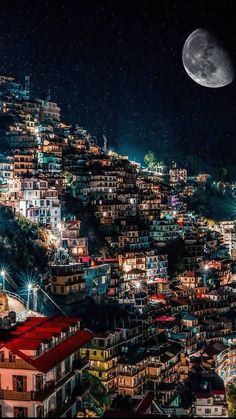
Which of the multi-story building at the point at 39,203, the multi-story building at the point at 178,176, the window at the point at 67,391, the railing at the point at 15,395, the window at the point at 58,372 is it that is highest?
the multi-story building at the point at 178,176

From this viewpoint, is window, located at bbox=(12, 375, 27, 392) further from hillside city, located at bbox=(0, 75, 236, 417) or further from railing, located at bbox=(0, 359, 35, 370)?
railing, located at bbox=(0, 359, 35, 370)

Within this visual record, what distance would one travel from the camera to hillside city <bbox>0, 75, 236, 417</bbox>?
55.5 feet

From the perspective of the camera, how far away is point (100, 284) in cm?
4372

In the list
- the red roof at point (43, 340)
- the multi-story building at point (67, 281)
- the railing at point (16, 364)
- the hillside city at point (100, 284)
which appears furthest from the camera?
the multi-story building at point (67, 281)

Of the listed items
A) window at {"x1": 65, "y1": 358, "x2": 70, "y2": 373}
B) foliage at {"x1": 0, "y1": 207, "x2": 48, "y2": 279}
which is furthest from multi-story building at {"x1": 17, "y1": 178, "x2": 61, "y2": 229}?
window at {"x1": 65, "y1": 358, "x2": 70, "y2": 373}

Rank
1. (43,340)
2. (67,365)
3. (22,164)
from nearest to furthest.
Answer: (43,340), (67,365), (22,164)

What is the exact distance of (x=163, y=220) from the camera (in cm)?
6203

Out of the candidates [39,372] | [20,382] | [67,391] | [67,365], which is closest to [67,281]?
[67,365]

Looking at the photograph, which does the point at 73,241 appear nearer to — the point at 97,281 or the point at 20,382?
the point at 97,281

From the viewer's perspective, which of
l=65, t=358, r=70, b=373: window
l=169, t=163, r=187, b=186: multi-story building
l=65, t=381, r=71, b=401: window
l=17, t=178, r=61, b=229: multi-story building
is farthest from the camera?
l=169, t=163, r=187, b=186: multi-story building

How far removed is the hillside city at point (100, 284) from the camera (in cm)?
1691

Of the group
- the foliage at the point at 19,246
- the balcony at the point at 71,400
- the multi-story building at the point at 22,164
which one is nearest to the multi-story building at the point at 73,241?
the foliage at the point at 19,246

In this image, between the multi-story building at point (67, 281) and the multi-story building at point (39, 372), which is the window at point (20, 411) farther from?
the multi-story building at point (67, 281)

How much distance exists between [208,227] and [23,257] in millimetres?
40563
